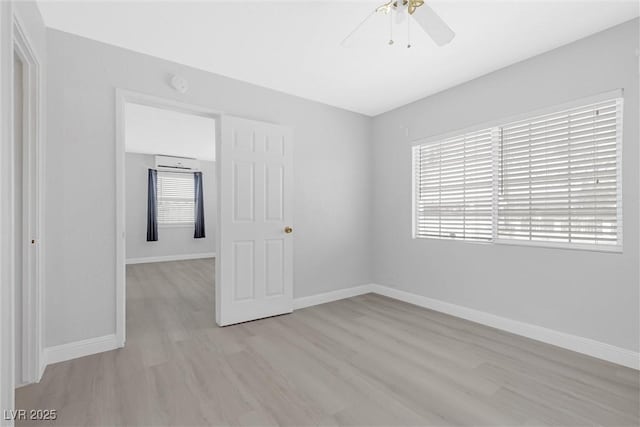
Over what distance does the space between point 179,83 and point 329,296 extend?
2.95 meters

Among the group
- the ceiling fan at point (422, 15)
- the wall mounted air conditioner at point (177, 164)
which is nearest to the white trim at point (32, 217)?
the ceiling fan at point (422, 15)

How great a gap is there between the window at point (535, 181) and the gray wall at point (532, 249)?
0.32 ft

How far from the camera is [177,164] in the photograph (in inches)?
299

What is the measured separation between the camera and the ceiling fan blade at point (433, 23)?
1.72 m

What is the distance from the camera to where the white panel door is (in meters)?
3.03

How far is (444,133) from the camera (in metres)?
3.43

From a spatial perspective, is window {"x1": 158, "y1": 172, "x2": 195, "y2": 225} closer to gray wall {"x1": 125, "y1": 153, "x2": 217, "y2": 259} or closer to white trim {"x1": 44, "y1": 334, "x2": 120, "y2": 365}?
gray wall {"x1": 125, "y1": 153, "x2": 217, "y2": 259}

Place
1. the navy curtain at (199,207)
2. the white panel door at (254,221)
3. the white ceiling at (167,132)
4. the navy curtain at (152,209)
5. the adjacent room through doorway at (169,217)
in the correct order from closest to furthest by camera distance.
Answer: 1. the white panel door at (254,221)
2. the adjacent room through doorway at (169,217)
3. the white ceiling at (167,132)
4. the navy curtain at (152,209)
5. the navy curtain at (199,207)

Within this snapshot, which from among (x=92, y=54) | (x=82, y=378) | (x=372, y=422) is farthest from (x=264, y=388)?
(x=92, y=54)

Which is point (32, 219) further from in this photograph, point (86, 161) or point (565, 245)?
point (565, 245)

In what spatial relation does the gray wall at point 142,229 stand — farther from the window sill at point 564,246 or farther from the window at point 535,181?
the window sill at point 564,246

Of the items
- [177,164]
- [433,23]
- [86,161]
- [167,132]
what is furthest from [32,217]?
[177,164]

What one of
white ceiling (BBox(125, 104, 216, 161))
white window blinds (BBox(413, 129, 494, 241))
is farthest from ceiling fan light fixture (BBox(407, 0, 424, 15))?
white ceiling (BBox(125, 104, 216, 161))

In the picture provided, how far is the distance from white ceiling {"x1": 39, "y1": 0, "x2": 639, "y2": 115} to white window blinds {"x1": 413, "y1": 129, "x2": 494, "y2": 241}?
0.73m
